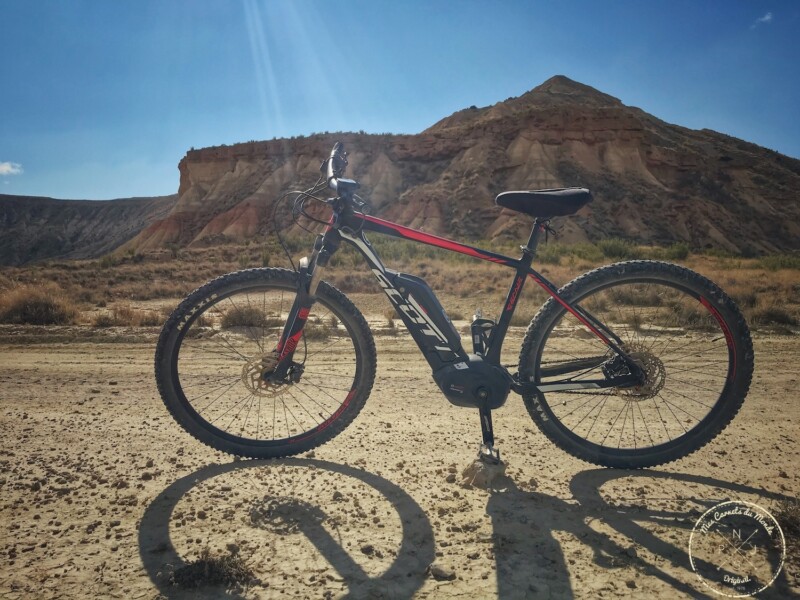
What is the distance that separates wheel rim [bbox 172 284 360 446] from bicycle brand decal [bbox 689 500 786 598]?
213 centimetres

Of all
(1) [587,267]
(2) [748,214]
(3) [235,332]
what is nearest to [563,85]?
(2) [748,214]

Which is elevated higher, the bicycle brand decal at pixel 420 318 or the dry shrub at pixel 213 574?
the bicycle brand decal at pixel 420 318

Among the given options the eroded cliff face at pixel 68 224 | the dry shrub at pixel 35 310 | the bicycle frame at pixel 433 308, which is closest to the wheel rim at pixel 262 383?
the bicycle frame at pixel 433 308

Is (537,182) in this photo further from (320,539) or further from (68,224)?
(68,224)

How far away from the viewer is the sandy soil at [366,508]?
203 centimetres

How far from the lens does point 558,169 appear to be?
4816 centimetres

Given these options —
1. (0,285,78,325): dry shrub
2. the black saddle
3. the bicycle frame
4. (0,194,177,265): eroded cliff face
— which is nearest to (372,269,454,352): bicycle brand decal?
the bicycle frame

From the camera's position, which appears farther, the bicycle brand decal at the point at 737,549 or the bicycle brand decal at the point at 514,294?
the bicycle brand decal at the point at 514,294

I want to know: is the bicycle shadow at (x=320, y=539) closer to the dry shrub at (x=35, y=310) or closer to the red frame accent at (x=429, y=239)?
the red frame accent at (x=429, y=239)

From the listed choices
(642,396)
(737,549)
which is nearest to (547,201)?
(642,396)

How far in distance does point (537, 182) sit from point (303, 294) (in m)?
45.0

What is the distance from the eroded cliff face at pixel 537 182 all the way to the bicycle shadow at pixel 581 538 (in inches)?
1491

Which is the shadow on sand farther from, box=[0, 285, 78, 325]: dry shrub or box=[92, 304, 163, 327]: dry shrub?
box=[0, 285, 78, 325]: dry shrub

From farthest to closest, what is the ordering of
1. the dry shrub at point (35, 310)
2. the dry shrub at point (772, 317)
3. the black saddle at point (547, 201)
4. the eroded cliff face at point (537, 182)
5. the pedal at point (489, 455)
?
the eroded cliff face at point (537, 182)
the dry shrub at point (35, 310)
the dry shrub at point (772, 317)
the black saddle at point (547, 201)
the pedal at point (489, 455)
